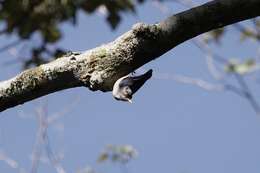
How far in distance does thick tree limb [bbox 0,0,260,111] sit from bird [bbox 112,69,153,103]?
66mm

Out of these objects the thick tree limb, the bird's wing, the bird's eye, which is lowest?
the bird's eye

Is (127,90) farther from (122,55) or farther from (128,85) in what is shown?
(122,55)

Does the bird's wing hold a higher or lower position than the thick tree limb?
lower

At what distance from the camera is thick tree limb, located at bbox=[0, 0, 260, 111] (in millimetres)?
1073

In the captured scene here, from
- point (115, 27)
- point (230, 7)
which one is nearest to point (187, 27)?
point (230, 7)

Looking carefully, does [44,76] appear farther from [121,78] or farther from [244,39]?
[244,39]

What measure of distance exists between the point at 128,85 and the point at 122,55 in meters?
0.11

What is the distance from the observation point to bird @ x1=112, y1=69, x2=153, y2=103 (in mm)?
999

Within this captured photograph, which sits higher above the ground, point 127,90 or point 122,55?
point 122,55

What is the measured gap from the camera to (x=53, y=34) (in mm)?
2965

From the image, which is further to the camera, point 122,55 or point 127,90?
point 122,55

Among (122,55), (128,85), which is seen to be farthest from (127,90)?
(122,55)

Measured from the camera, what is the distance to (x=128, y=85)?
102cm

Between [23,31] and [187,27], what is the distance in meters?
1.84
